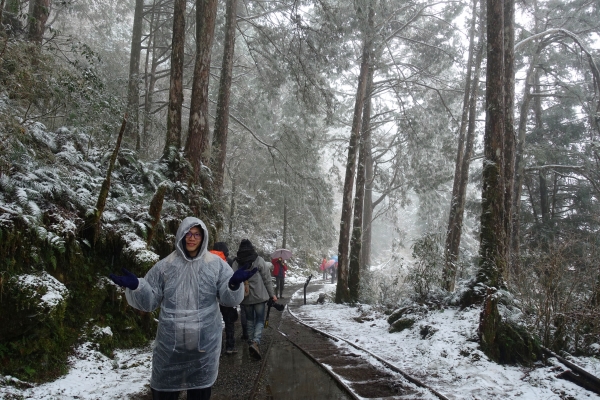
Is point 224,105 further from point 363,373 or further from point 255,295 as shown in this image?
point 363,373

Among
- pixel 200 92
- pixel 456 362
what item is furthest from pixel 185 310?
pixel 200 92

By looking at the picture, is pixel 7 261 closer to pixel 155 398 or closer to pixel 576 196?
pixel 155 398

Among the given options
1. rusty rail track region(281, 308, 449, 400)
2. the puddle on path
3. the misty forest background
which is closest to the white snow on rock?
the misty forest background

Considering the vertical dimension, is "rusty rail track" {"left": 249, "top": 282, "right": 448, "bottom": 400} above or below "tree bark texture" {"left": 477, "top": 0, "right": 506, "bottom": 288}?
below

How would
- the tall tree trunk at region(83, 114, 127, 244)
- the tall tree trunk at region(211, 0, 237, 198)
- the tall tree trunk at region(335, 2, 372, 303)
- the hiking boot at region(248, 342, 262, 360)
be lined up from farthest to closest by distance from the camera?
the tall tree trunk at region(335, 2, 372, 303) → the tall tree trunk at region(211, 0, 237, 198) → the hiking boot at region(248, 342, 262, 360) → the tall tree trunk at region(83, 114, 127, 244)

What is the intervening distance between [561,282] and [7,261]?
7.80m

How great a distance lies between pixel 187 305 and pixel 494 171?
6434 mm

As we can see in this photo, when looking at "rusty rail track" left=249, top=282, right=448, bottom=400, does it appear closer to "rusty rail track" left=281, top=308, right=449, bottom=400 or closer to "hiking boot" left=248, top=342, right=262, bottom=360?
"rusty rail track" left=281, top=308, right=449, bottom=400

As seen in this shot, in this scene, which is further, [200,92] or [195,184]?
→ [200,92]

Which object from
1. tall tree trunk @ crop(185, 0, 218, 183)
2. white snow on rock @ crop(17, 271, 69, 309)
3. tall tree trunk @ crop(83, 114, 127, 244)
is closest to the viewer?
white snow on rock @ crop(17, 271, 69, 309)

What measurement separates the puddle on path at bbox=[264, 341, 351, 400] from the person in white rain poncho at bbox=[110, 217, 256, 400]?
6.62ft

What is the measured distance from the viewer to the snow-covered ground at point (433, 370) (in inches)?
170

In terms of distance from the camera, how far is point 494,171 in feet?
24.0

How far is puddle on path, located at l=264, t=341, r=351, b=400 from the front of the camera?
4719mm
